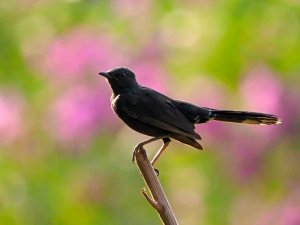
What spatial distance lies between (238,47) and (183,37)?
26 centimetres

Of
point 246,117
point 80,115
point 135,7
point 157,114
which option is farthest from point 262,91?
point 157,114

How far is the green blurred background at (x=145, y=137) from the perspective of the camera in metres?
3.69

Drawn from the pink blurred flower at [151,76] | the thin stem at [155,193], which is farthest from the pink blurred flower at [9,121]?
the thin stem at [155,193]

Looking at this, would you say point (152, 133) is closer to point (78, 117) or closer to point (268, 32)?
point (78, 117)

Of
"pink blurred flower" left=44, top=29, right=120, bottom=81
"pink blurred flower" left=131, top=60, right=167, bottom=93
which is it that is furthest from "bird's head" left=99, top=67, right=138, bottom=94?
"pink blurred flower" left=44, top=29, right=120, bottom=81

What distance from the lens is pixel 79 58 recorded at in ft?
12.8

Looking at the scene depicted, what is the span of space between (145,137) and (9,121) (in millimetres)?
499

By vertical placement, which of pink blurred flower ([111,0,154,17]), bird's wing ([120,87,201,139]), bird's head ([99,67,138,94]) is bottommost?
bird's wing ([120,87,201,139])

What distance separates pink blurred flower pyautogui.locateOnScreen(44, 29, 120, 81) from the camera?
153 inches

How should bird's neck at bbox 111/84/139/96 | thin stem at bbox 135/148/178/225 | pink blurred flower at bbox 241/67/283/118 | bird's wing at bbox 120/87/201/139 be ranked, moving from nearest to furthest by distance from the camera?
thin stem at bbox 135/148/178/225, bird's wing at bbox 120/87/201/139, bird's neck at bbox 111/84/139/96, pink blurred flower at bbox 241/67/283/118

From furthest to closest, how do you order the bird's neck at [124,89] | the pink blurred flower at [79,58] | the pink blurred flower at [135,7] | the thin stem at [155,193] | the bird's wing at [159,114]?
the pink blurred flower at [135,7] < the pink blurred flower at [79,58] < the bird's neck at [124,89] < the bird's wing at [159,114] < the thin stem at [155,193]

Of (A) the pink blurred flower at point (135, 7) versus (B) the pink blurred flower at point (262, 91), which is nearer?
(B) the pink blurred flower at point (262, 91)

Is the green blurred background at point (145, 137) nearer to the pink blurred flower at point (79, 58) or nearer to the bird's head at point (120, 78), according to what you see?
the pink blurred flower at point (79, 58)

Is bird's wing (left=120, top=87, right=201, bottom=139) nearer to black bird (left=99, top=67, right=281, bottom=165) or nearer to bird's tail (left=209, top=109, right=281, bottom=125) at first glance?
black bird (left=99, top=67, right=281, bottom=165)
